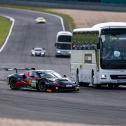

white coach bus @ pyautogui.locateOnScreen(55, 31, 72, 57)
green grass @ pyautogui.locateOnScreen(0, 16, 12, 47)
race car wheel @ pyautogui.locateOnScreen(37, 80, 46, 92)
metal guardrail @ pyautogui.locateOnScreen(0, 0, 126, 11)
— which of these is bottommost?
race car wheel @ pyautogui.locateOnScreen(37, 80, 46, 92)

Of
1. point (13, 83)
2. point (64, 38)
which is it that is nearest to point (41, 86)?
point (13, 83)

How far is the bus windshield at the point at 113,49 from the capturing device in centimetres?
3378

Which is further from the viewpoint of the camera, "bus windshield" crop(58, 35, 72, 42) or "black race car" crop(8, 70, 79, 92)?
"bus windshield" crop(58, 35, 72, 42)

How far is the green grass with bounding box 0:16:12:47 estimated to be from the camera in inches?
3511

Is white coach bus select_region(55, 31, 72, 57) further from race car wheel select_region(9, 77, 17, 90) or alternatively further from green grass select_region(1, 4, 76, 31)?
race car wheel select_region(9, 77, 17, 90)

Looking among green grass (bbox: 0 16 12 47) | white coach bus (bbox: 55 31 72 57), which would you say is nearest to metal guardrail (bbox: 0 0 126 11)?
green grass (bbox: 0 16 12 47)

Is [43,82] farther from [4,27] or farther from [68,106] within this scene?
[4,27]

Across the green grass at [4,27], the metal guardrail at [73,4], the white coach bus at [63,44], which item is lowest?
the white coach bus at [63,44]

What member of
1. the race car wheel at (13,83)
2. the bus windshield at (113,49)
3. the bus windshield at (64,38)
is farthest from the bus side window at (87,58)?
the bus windshield at (64,38)

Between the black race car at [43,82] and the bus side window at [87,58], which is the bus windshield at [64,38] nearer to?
the bus side window at [87,58]

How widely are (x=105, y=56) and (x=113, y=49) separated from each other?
518mm

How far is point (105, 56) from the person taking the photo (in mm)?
34094

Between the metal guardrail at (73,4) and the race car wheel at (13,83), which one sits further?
the metal guardrail at (73,4)

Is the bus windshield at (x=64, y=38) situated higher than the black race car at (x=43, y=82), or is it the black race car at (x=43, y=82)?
the bus windshield at (x=64, y=38)
